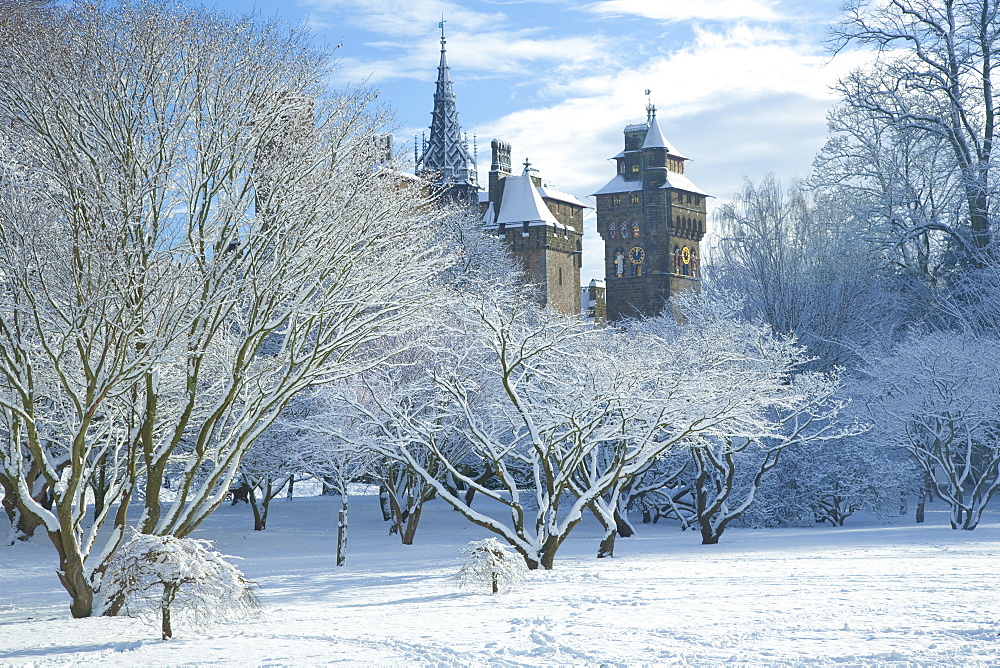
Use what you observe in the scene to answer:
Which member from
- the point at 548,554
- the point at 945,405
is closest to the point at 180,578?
the point at 548,554

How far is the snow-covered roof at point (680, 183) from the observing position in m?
76.5

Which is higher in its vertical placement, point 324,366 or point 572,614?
point 324,366

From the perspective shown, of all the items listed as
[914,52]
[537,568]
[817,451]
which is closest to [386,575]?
[537,568]

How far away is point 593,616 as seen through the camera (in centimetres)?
1045

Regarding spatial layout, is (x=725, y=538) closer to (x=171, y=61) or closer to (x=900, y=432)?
(x=900, y=432)

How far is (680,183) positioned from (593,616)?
70.3 metres

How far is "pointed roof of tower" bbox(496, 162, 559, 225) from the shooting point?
66.2 metres

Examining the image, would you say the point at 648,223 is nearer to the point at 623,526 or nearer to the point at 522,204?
the point at 522,204

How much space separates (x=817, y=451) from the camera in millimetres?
28500

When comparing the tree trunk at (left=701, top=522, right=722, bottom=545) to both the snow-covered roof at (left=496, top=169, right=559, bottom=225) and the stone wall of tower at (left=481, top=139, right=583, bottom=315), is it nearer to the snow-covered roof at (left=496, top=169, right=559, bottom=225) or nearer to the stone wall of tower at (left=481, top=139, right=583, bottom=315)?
the stone wall of tower at (left=481, top=139, right=583, bottom=315)

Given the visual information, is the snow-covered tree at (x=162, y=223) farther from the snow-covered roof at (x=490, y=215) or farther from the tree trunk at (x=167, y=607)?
the snow-covered roof at (x=490, y=215)

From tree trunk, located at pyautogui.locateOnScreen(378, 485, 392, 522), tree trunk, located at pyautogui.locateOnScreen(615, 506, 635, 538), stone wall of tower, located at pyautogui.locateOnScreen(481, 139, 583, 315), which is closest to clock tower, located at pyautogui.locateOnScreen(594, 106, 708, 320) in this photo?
stone wall of tower, located at pyautogui.locateOnScreen(481, 139, 583, 315)

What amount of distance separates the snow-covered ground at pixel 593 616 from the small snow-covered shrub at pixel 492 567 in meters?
0.25

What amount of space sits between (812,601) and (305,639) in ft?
18.5
